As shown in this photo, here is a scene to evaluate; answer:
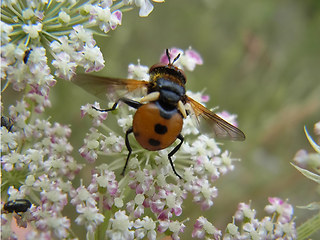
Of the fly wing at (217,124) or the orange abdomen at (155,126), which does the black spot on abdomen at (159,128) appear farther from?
the fly wing at (217,124)

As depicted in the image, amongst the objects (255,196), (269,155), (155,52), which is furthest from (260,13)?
(255,196)

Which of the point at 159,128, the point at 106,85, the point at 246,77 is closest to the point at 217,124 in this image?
the point at 159,128

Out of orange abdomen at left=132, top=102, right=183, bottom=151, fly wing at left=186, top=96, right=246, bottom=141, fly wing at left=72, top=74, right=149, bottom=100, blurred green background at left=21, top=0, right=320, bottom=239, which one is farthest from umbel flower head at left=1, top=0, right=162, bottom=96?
blurred green background at left=21, top=0, right=320, bottom=239

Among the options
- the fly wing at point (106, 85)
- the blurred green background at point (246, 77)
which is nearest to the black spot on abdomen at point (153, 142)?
A: the fly wing at point (106, 85)

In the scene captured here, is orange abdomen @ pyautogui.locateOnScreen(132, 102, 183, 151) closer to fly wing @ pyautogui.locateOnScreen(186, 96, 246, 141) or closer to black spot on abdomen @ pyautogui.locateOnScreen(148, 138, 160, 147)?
black spot on abdomen @ pyautogui.locateOnScreen(148, 138, 160, 147)

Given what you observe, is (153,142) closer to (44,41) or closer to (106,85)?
(106,85)
